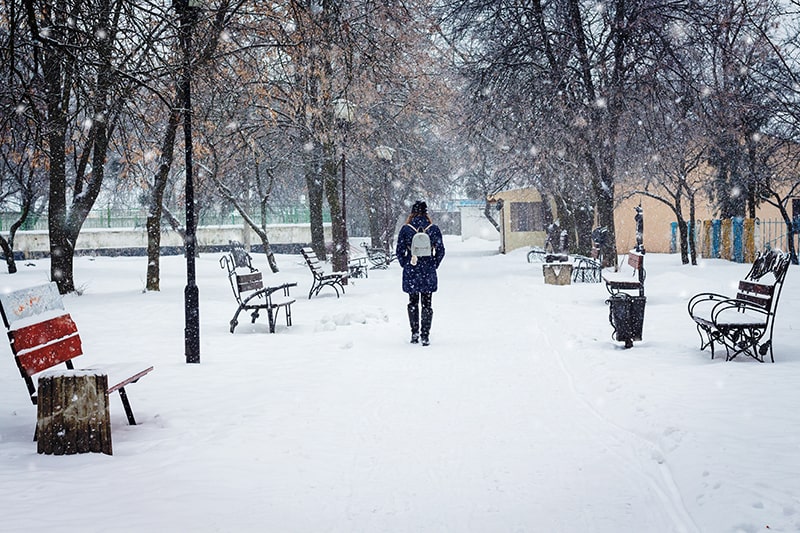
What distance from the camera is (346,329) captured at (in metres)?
11.5

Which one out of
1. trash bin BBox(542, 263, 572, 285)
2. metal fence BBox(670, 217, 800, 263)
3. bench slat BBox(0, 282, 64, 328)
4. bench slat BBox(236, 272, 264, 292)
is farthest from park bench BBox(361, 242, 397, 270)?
bench slat BBox(0, 282, 64, 328)

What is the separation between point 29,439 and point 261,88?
1220cm

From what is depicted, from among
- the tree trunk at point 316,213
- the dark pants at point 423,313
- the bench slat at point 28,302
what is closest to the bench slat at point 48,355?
the bench slat at point 28,302

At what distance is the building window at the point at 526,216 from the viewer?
4166cm

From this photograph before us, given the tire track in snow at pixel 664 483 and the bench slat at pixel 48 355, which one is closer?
the tire track in snow at pixel 664 483

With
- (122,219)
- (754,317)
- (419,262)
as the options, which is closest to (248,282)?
(419,262)

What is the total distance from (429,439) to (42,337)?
3147 millimetres

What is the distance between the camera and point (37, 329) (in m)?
5.60

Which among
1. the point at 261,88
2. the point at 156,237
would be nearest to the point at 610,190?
the point at 261,88

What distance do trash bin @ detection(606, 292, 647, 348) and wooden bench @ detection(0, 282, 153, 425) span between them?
599cm

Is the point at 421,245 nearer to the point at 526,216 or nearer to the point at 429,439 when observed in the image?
the point at 429,439

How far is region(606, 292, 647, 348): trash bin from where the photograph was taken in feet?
30.7

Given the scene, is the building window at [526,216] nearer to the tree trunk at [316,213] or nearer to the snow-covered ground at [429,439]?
the tree trunk at [316,213]

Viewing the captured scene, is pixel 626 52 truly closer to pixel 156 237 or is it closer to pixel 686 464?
pixel 156 237
